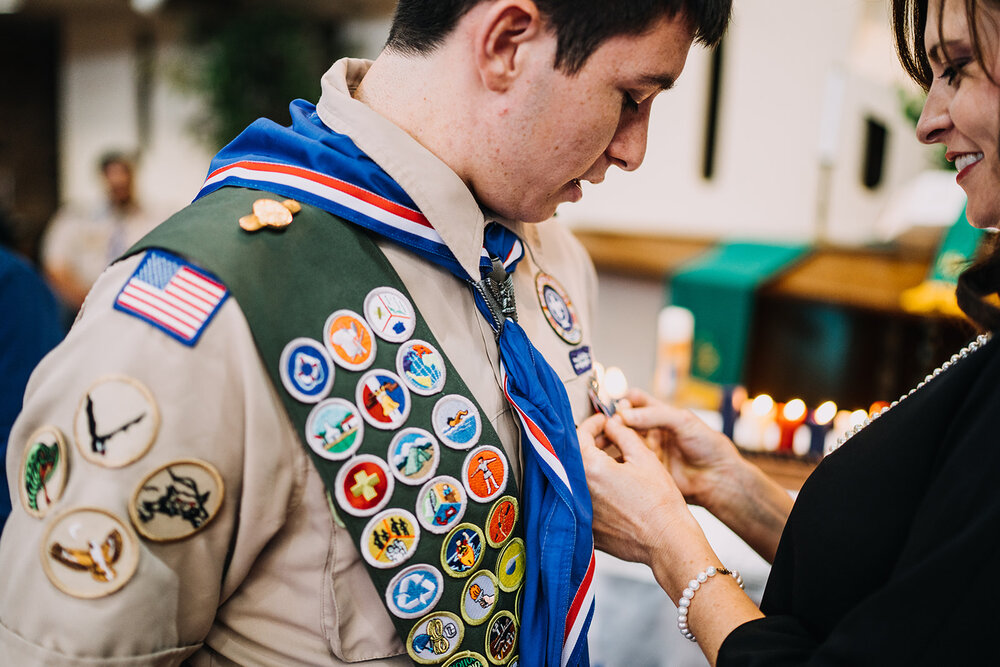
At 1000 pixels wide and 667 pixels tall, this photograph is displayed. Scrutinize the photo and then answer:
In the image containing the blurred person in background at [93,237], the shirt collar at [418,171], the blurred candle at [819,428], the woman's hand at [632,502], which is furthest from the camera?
the blurred person in background at [93,237]

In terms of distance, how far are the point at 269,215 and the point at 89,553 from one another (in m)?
0.40

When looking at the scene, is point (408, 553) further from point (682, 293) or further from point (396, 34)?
point (682, 293)

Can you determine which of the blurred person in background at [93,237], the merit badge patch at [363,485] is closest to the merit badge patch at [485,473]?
the merit badge patch at [363,485]

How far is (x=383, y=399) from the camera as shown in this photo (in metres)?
0.92

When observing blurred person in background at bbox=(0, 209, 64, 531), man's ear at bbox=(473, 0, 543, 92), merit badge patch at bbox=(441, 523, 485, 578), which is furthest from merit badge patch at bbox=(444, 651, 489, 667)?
blurred person in background at bbox=(0, 209, 64, 531)

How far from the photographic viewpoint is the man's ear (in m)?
0.93

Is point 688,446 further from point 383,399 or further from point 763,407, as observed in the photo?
point 763,407

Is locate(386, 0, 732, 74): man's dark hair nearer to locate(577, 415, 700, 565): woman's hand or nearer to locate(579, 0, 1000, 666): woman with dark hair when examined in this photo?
locate(579, 0, 1000, 666): woman with dark hair

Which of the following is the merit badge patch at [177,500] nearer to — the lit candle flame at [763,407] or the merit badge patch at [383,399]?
the merit badge patch at [383,399]

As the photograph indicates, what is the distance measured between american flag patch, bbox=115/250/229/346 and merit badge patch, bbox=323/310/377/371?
0.41 ft

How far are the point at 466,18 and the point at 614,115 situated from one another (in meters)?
0.23

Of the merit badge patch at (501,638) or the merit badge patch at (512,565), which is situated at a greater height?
the merit badge patch at (512,565)

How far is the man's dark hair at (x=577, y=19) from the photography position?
3.09ft

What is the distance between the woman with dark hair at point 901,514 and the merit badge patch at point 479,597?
24 centimetres
